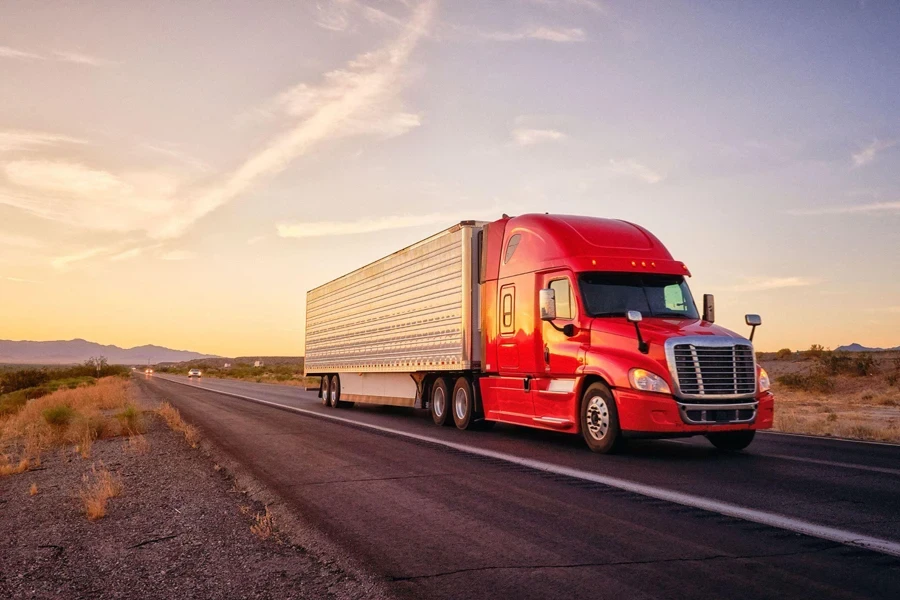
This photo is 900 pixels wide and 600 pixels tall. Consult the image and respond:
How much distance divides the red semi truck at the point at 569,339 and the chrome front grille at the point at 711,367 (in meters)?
0.02

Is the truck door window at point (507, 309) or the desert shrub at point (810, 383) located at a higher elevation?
the truck door window at point (507, 309)

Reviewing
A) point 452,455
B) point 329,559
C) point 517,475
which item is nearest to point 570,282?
point 452,455

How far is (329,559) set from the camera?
546cm

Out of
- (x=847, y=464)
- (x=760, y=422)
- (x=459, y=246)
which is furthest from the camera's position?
(x=459, y=246)

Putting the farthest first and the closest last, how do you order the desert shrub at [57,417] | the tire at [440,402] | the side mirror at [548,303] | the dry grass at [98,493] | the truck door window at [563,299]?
the desert shrub at [57,417] < the tire at [440,402] < the truck door window at [563,299] < the side mirror at [548,303] < the dry grass at [98,493]

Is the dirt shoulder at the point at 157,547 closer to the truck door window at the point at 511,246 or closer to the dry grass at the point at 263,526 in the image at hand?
the dry grass at the point at 263,526

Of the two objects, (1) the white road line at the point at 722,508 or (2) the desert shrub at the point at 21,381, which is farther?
(2) the desert shrub at the point at 21,381

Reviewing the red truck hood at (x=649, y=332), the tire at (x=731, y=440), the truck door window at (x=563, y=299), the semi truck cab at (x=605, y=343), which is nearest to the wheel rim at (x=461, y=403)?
the semi truck cab at (x=605, y=343)

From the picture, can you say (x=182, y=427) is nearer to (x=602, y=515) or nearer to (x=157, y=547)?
(x=157, y=547)

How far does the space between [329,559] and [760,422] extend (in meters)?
7.56

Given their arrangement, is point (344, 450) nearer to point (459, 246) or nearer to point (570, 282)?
point (570, 282)

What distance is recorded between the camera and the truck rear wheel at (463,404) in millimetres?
15211

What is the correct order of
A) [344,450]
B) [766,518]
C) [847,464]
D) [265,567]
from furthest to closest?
[344,450] → [847,464] → [766,518] → [265,567]

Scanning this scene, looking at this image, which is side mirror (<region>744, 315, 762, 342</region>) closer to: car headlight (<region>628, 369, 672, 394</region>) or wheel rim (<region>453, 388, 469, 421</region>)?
car headlight (<region>628, 369, 672, 394</region>)
